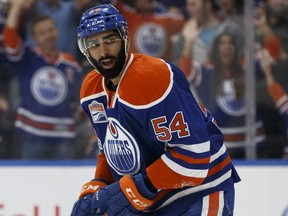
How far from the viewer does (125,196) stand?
8.91ft

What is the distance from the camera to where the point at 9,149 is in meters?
4.81

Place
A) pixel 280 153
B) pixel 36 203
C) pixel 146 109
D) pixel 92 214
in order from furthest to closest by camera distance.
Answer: pixel 280 153 → pixel 36 203 → pixel 92 214 → pixel 146 109

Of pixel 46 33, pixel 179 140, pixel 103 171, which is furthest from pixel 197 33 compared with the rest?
pixel 179 140

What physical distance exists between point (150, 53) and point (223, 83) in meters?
0.47

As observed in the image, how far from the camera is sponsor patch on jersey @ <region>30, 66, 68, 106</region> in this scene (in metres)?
4.89

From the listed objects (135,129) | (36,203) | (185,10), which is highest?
(185,10)

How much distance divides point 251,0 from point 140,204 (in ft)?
7.69

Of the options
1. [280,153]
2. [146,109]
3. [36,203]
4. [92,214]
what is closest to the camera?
[146,109]

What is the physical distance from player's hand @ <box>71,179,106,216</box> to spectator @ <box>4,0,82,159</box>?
1.85 metres

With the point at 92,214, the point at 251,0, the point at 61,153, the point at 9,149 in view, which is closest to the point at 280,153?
the point at 251,0

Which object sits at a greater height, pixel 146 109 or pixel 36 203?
pixel 146 109

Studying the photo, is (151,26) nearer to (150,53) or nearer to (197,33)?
(150,53)

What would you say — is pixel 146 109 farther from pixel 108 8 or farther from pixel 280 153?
pixel 280 153

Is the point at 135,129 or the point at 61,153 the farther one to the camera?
the point at 61,153
